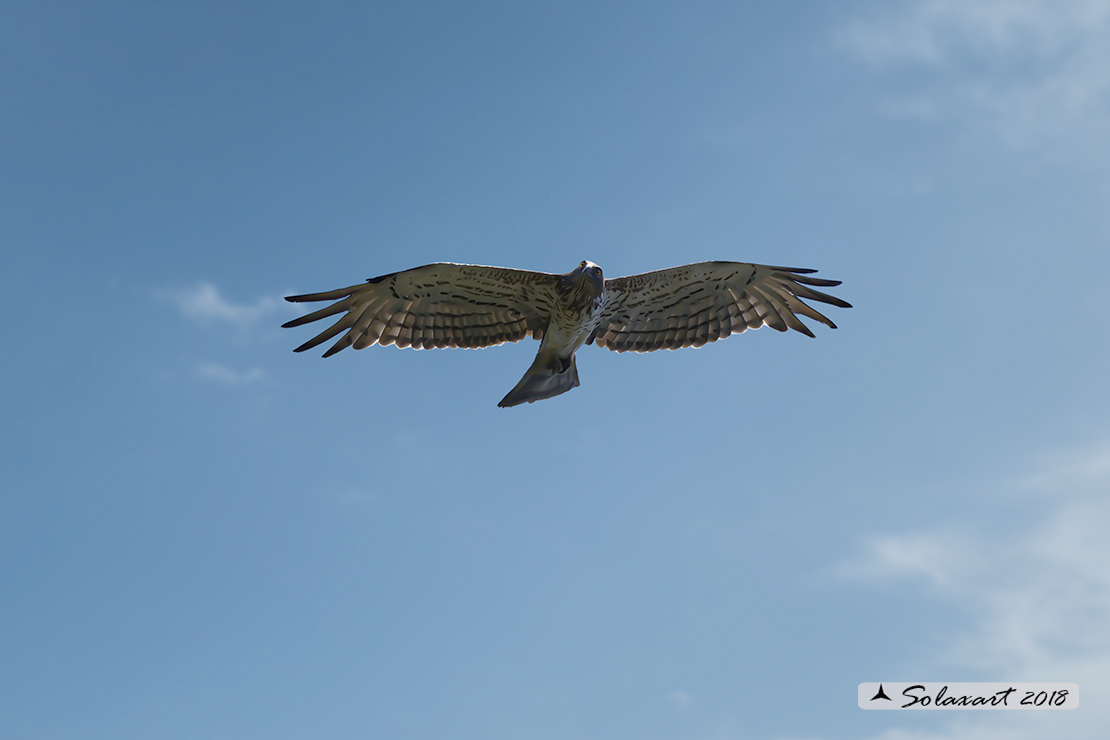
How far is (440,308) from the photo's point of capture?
1297 cm

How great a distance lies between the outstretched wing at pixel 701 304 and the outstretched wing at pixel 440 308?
3.69 ft

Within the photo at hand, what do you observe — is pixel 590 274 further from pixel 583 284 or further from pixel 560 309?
pixel 560 309

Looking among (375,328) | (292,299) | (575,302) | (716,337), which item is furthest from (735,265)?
(292,299)

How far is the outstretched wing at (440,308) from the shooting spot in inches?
487

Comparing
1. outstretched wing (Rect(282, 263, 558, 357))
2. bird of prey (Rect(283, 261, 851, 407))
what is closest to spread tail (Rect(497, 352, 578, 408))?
bird of prey (Rect(283, 261, 851, 407))

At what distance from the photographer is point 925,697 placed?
12.7 meters

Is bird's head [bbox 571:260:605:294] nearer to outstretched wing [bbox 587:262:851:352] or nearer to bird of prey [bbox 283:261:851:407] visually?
bird of prey [bbox 283:261:851:407]

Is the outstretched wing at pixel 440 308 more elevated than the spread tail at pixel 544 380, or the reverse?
the outstretched wing at pixel 440 308

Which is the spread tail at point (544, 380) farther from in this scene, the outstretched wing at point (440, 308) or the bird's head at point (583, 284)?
the bird's head at point (583, 284)

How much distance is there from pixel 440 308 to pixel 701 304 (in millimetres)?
3847

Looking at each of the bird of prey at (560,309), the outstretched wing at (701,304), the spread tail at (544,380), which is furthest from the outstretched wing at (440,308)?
the outstretched wing at (701,304)

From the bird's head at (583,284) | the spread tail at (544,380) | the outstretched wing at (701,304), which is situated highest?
the outstretched wing at (701,304)

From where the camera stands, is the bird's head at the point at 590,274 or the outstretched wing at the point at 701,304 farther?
the outstretched wing at the point at 701,304

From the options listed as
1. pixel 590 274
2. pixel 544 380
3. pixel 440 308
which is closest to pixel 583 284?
pixel 590 274
